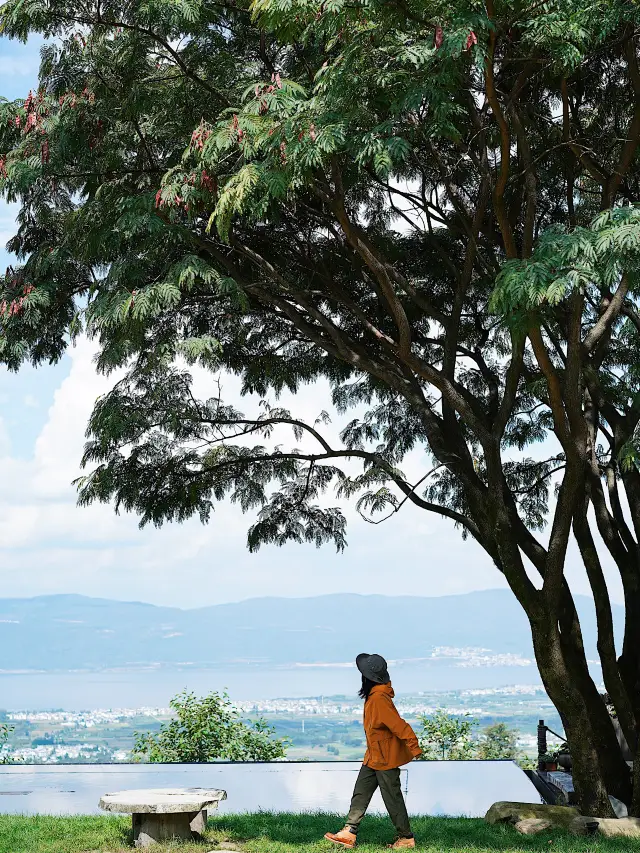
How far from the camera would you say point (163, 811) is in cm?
636

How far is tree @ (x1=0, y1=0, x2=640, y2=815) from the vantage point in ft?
20.2

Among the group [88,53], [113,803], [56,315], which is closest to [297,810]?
[113,803]

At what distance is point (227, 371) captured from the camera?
10.3 metres

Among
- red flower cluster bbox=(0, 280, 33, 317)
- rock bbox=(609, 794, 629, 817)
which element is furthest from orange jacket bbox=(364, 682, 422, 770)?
red flower cluster bbox=(0, 280, 33, 317)

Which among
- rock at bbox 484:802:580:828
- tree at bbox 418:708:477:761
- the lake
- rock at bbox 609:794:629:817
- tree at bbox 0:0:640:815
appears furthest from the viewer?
the lake

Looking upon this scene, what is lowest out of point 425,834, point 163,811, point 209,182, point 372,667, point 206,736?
point 425,834

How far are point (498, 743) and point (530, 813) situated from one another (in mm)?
6516

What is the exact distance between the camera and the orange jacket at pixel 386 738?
6508 mm

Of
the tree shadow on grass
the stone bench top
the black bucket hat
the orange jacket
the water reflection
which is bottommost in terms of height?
the tree shadow on grass

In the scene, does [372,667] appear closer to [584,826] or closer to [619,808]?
[584,826]

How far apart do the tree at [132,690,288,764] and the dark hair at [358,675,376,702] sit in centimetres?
549

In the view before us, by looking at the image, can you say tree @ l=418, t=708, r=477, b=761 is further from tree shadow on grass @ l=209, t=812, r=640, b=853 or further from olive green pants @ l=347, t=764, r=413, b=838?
olive green pants @ l=347, t=764, r=413, b=838

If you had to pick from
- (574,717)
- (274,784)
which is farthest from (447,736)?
(574,717)

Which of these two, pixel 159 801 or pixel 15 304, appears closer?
pixel 159 801
